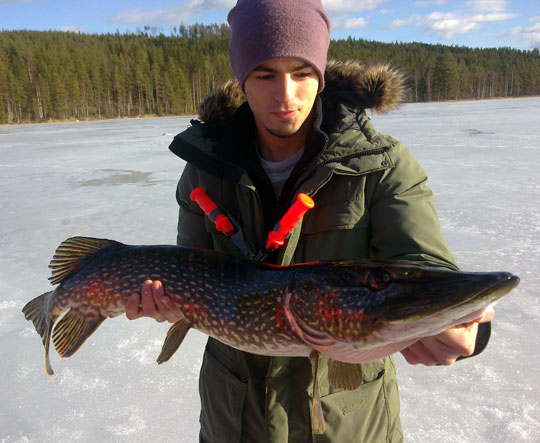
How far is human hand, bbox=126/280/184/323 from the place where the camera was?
1.50 meters

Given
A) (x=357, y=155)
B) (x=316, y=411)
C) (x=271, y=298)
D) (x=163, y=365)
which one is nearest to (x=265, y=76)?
(x=357, y=155)

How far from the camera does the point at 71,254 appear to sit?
1.72 m

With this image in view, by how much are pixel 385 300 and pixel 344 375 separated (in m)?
0.31

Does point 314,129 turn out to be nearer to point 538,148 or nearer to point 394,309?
point 394,309

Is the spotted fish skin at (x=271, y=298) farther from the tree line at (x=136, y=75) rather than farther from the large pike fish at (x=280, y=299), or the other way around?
the tree line at (x=136, y=75)

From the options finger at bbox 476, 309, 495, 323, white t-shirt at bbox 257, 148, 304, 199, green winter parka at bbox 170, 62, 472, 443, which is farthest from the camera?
white t-shirt at bbox 257, 148, 304, 199

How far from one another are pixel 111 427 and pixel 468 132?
12.0 meters

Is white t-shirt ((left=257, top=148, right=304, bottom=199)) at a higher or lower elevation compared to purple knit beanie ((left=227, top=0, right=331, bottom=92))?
lower

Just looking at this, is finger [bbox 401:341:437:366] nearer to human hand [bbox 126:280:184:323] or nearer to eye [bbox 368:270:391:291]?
eye [bbox 368:270:391:291]

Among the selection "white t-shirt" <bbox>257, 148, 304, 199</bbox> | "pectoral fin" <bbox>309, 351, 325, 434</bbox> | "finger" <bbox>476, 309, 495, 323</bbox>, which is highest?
"white t-shirt" <bbox>257, 148, 304, 199</bbox>

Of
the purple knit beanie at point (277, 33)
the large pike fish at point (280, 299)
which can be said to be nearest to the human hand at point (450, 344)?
the large pike fish at point (280, 299)

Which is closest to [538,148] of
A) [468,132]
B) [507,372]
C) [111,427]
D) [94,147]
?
[468,132]

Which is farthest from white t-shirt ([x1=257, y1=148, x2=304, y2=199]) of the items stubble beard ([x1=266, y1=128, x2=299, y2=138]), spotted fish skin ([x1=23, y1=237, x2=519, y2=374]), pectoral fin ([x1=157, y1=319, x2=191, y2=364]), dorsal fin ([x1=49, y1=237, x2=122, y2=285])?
dorsal fin ([x1=49, y1=237, x2=122, y2=285])

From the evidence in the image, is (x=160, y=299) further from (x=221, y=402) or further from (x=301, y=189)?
(x=301, y=189)
